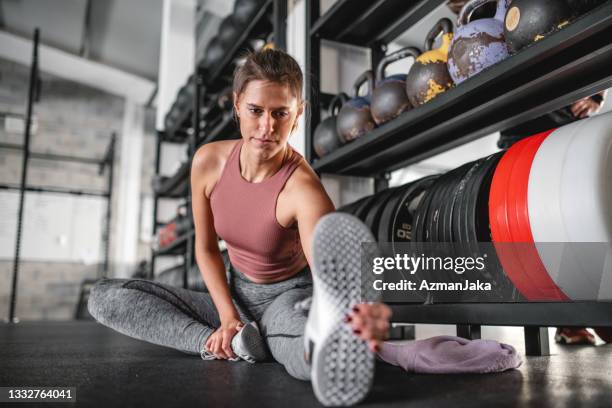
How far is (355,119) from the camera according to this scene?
1.60 metres

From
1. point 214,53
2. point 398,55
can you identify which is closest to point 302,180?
point 398,55

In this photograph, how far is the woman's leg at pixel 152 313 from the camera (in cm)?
105

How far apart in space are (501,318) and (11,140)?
609 cm

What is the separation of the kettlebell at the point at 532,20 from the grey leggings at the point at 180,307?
0.65 metres

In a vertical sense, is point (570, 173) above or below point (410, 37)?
below

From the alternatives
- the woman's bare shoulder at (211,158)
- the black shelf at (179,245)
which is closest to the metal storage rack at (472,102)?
the woman's bare shoulder at (211,158)

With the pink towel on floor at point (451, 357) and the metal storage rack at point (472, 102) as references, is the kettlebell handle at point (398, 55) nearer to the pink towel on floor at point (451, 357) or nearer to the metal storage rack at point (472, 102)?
the metal storage rack at point (472, 102)

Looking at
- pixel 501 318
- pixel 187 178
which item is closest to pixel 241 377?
pixel 501 318

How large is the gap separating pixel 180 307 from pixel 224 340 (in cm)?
20

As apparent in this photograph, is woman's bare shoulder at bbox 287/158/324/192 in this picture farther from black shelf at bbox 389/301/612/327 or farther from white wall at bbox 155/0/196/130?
white wall at bbox 155/0/196/130

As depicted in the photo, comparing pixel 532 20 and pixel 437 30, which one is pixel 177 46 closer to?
pixel 437 30

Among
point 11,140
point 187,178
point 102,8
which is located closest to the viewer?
point 187,178

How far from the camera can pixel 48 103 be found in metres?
6.12

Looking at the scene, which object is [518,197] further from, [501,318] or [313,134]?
[313,134]
